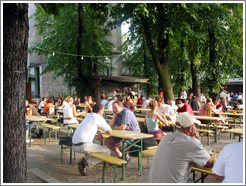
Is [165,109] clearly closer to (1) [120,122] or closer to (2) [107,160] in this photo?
(1) [120,122]

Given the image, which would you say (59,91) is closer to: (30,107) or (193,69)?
(193,69)

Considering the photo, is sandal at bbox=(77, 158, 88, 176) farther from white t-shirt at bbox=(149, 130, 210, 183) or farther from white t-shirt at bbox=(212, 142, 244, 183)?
white t-shirt at bbox=(212, 142, 244, 183)

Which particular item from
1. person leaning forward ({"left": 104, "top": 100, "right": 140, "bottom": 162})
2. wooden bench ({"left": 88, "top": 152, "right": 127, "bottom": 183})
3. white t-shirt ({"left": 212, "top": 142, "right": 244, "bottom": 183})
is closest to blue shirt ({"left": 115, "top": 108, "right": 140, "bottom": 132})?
person leaning forward ({"left": 104, "top": 100, "right": 140, "bottom": 162})

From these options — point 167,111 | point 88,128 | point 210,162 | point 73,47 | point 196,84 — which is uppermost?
point 73,47

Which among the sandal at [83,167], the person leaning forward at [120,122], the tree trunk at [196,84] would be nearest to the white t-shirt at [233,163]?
the sandal at [83,167]

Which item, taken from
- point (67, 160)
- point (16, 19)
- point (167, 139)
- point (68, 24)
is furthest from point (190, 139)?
point (68, 24)

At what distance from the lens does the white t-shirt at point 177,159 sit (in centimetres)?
272

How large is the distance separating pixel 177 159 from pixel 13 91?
237cm

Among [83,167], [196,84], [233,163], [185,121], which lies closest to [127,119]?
[83,167]

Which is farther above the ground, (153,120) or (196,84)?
(196,84)

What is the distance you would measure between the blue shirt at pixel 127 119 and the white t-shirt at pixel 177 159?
8.75 ft

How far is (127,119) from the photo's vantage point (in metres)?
5.49

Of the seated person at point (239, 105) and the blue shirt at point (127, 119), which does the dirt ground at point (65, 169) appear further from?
the seated person at point (239, 105)

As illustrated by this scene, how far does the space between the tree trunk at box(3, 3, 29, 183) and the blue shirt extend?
2411mm
